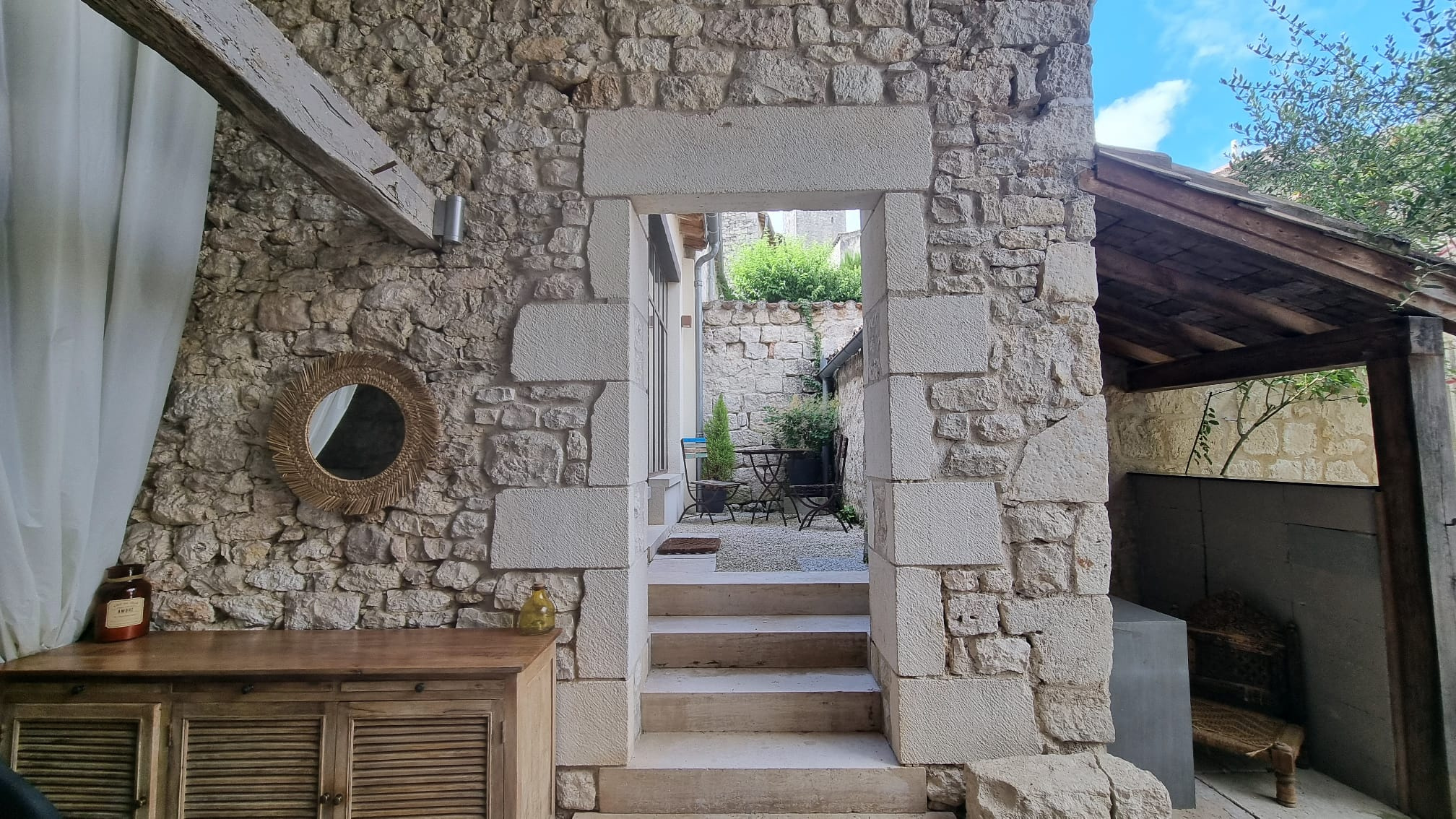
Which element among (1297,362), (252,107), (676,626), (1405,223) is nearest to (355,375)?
(252,107)

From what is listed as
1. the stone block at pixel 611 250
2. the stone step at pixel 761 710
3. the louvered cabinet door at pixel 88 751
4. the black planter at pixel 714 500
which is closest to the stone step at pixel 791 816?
the stone step at pixel 761 710

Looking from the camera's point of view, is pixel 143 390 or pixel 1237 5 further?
pixel 1237 5

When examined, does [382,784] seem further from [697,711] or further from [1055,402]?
[1055,402]

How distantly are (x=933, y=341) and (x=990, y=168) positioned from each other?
74cm

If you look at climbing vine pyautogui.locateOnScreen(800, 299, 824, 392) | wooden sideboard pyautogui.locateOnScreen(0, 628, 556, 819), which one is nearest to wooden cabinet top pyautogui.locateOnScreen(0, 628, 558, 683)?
wooden sideboard pyautogui.locateOnScreen(0, 628, 556, 819)

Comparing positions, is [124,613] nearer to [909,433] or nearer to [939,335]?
[909,433]

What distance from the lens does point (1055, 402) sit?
2.30m

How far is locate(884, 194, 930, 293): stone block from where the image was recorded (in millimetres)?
2332

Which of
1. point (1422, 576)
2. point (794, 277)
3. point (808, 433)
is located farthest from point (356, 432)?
point (794, 277)

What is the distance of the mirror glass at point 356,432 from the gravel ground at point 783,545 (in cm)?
195

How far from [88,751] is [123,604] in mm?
478

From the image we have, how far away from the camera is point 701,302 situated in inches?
292

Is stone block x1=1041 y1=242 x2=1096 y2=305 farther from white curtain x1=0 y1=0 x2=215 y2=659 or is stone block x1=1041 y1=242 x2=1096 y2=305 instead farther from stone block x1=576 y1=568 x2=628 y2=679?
white curtain x1=0 y1=0 x2=215 y2=659

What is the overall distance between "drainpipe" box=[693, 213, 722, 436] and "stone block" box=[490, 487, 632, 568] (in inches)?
190
